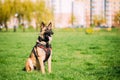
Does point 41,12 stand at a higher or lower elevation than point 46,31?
higher

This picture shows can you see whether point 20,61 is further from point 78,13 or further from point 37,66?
point 78,13

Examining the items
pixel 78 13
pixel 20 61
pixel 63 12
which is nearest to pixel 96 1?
pixel 78 13

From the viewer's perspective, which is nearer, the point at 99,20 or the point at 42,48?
the point at 42,48

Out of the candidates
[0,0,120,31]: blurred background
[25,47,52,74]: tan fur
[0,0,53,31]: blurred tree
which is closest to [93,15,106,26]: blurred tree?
[0,0,120,31]: blurred background

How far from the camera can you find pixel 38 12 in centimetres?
5909

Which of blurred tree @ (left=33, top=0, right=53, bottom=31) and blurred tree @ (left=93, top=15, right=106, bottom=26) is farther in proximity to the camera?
blurred tree @ (left=93, top=15, right=106, bottom=26)

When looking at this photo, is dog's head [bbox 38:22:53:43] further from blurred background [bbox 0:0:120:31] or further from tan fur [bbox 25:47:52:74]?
blurred background [bbox 0:0:120:31]

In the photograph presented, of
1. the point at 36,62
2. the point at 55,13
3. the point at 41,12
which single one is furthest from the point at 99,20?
the point at 36,62

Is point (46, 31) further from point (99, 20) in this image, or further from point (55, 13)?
point (55, 13)

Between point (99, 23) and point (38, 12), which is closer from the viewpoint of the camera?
point (38, 12)

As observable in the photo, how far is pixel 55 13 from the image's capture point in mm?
120062

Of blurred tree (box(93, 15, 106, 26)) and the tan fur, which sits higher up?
the tan fur

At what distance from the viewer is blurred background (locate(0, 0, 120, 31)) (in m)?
56.8

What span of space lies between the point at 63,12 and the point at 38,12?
60.4 metres
